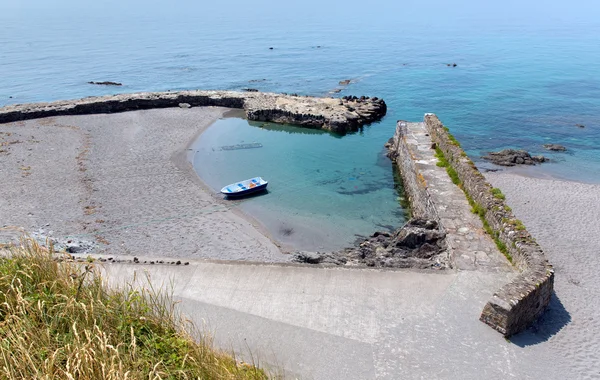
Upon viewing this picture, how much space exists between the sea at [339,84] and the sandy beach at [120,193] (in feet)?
5.97

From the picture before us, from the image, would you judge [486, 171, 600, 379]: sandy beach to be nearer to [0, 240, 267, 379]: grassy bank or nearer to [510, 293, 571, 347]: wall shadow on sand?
[510, 293, 571, 347]: wall shadow on sand

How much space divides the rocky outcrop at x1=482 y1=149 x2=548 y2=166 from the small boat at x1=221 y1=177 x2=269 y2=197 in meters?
14.8

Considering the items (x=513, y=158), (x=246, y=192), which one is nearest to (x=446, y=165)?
(x=513, y=158)

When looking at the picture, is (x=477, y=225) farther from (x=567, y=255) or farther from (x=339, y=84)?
(x=339, y=84)

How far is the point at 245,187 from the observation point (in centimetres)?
2325

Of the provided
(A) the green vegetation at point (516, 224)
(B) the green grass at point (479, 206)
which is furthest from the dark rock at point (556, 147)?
(A) the green vegetation at point (516, 224)

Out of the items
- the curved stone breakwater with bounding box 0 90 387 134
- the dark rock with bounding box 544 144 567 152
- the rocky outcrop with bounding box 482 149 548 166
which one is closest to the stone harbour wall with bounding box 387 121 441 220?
the rocky outcrop with bounding box 482 149 548 166

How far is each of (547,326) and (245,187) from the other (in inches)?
597

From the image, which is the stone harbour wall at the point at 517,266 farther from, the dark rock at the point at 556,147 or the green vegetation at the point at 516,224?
the dark rock at the point at 556,147

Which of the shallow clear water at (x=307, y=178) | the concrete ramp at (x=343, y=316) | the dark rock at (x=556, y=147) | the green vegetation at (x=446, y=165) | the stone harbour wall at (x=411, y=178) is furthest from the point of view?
the dark rock at (x=556, y=147)

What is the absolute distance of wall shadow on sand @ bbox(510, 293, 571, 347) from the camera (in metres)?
11.4

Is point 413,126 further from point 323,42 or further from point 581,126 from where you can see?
point 323,42

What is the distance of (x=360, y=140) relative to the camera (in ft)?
105

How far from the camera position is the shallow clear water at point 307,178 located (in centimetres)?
2045
